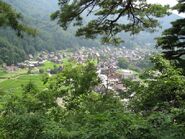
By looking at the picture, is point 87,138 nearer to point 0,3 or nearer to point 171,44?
point 0,3

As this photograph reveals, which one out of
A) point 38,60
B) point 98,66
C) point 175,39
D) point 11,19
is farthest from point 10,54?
point 11,19

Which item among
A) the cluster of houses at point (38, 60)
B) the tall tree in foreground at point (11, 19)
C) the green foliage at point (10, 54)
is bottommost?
the cluster of houses at point (38, 60)

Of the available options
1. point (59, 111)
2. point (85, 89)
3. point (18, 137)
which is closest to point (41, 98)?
point (59, 111)

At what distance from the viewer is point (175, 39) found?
46.5ft

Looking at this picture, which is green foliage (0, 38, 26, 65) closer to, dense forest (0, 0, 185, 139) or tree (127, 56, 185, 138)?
dense forest (0, 0, 185, 139)

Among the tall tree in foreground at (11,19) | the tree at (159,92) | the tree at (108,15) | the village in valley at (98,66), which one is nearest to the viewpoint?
the tree at (159,92)

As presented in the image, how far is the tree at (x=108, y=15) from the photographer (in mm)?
9938

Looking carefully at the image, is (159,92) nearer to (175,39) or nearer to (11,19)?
(11,19)

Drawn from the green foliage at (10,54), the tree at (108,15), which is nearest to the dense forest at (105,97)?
the tree at (108,15)

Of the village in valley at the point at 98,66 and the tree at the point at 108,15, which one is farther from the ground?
the tree at the point at 108,15

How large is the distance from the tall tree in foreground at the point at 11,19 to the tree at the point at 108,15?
1.22m

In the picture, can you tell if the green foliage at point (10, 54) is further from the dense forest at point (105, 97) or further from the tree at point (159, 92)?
the tree at point (159, 92)

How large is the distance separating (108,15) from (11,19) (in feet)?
10.8

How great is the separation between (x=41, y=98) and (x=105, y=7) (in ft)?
12.4
